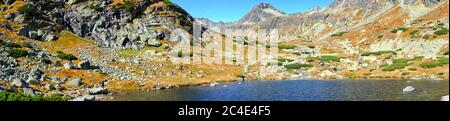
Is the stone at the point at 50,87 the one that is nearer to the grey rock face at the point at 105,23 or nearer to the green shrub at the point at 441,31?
the grey rock face at the point at 105,23

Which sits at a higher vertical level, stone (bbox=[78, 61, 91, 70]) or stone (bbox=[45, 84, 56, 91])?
stone (bbox=[78, 61, 91, 70])

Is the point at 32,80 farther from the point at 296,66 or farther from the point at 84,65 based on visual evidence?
the point at 296,66

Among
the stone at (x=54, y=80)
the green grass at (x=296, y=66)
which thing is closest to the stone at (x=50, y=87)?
the stone at (x=54, y=80)

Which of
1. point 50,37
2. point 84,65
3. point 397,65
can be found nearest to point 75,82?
point 84,65

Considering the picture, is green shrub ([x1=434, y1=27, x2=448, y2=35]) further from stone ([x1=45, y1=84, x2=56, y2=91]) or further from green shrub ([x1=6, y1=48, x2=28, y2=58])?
green shrub ([x1=6, y1=48, x2=28, y2=58])

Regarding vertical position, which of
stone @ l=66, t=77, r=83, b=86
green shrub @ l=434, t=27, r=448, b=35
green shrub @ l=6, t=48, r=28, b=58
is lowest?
stone @ l=66, t=77, r=83, b=86


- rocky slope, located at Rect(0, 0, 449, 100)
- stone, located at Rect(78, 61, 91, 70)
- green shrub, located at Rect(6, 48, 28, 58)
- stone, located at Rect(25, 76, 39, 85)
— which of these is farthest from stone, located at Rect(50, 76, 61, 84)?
green shrub, located at Rect(6, 48, 28, 58)

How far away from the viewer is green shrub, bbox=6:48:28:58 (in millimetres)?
66062

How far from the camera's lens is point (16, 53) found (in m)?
66.6

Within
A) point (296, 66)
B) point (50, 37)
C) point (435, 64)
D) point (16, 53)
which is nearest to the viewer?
point (16, 53)

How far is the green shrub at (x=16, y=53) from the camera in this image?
6606cm

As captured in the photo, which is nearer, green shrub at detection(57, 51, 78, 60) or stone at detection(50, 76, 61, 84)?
stone at detection(50, 76, 61, 84)
